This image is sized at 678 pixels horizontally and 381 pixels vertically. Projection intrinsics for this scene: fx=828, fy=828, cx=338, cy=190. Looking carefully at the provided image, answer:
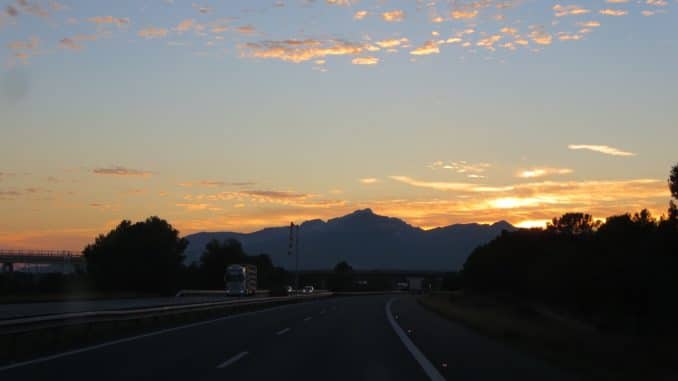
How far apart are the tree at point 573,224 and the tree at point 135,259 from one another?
5155cm

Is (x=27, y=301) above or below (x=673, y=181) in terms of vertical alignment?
below

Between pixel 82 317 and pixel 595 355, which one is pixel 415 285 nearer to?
pixel 82 317

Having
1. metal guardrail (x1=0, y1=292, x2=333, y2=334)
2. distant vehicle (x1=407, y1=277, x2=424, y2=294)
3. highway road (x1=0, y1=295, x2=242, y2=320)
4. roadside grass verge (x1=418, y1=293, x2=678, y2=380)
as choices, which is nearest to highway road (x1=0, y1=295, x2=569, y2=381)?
roadside grass verge (x1=418, y1=293, x2=678, y2=380)

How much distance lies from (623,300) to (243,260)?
10560 cm

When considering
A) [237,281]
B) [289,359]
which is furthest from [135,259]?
[289,359]

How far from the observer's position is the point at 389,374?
15.4m

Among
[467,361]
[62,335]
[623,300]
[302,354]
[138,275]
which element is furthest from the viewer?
[138,275]

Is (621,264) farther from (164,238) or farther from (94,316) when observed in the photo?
(164,238)

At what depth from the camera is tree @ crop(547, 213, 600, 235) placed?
10607 cm

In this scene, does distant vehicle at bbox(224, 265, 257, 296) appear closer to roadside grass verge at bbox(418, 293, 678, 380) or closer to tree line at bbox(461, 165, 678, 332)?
tree line at bbox(461, 165, 678, 332)

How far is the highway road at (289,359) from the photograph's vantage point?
14.9 metres

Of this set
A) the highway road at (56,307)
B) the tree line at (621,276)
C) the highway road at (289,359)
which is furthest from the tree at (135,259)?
the highway road at (289,359)

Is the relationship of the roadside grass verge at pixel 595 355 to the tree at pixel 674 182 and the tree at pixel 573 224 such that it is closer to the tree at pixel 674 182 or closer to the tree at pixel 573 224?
the tree at pixel 674 182

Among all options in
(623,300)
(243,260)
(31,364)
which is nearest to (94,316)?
(31,364)
